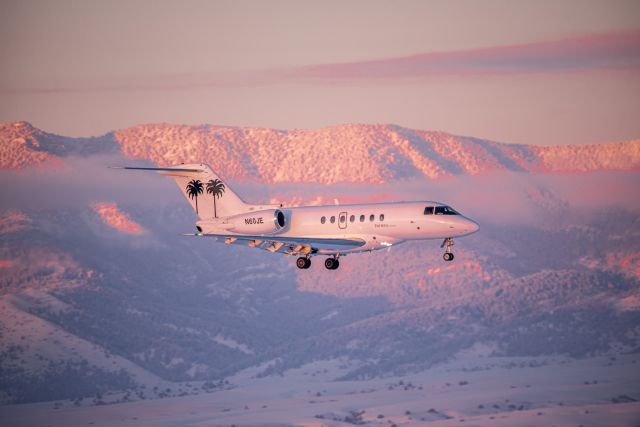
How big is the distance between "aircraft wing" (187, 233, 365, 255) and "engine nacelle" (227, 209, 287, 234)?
115 cm

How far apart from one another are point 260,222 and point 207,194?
9.01m

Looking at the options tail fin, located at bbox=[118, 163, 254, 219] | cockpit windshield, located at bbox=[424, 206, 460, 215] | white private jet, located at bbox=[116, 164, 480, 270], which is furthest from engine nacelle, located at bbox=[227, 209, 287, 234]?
cockpit windshield, located at bbox=[424, 206, 460, 215]

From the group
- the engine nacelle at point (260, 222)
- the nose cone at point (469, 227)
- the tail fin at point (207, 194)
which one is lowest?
the nose cone at point (469, 227)

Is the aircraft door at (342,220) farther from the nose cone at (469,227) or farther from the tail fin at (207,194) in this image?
the tail fin at (207,194)

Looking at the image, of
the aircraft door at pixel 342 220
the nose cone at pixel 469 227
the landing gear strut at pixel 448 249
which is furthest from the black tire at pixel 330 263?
the nose cone at pixel 469 227

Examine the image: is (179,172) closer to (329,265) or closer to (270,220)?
(270,220)

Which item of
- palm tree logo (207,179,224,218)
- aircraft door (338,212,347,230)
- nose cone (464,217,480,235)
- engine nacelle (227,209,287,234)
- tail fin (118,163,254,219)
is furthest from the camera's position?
palm tree logo (207,179,224,218)

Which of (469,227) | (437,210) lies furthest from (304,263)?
(469,227)

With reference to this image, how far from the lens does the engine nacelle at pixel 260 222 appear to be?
11512 cm

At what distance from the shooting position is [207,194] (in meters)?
123

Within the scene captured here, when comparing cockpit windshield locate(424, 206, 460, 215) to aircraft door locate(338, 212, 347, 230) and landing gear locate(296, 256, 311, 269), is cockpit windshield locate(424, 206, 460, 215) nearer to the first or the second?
aircraft door locate(338, 212, 347, 230)

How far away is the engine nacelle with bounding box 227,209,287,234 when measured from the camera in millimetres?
115125

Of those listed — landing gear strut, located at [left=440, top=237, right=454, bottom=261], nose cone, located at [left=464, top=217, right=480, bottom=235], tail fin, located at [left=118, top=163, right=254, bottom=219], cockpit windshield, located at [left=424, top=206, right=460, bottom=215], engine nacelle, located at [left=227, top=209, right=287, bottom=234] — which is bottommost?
landing gear strut, located at [left=440, top=237, right=454, bottom=261]

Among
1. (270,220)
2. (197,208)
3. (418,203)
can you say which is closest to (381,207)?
(418,203)
